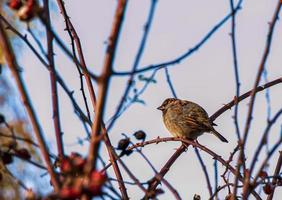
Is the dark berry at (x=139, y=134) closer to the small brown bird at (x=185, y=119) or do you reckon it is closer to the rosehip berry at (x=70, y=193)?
the rosehip berry at (x=70, y=193)

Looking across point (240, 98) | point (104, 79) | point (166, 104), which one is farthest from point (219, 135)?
point (104, 79)

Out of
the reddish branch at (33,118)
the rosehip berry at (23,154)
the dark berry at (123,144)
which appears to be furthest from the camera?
the dark berry at (123,144)

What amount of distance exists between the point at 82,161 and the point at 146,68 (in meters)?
0.39

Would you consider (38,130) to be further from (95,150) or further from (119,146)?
(119,146)

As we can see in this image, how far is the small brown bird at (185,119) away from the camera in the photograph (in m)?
8.59

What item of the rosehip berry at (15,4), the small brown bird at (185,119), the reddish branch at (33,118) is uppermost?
the small brown bird at (185,119)

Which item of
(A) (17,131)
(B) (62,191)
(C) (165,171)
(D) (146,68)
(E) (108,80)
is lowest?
(B) (62,191)

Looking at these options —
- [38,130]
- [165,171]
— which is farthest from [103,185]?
[165,171]

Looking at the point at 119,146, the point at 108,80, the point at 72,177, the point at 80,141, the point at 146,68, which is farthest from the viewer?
the point at 119,146

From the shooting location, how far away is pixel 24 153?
8.78 ft

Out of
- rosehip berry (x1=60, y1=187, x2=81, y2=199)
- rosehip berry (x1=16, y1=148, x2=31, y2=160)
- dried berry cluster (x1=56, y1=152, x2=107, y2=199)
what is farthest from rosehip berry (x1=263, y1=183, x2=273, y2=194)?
rosehip berry (x1=60, y1=187, x2=81, y2=199)

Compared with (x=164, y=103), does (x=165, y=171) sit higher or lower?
lower

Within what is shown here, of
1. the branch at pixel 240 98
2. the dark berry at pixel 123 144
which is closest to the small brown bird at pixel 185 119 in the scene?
the branch at pixel 240 98

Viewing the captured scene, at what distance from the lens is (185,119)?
29.1 ft
